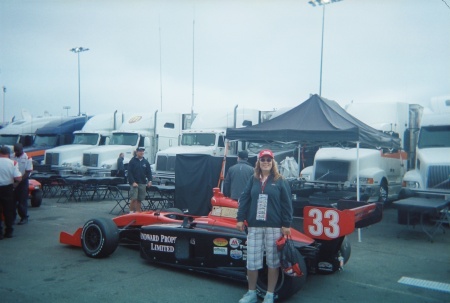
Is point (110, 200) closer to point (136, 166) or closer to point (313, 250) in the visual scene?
point (136, 166)

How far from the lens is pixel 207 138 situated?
49.3 feet

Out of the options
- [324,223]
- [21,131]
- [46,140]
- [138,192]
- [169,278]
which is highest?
[21,131]

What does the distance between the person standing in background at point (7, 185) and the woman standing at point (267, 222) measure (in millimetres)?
4850

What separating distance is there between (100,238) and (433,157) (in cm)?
818

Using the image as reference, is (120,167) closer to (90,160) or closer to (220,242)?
(90,160)

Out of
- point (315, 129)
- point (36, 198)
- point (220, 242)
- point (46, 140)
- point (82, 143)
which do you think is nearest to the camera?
point (220, 242)

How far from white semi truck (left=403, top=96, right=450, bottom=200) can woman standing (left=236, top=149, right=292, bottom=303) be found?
660 cm

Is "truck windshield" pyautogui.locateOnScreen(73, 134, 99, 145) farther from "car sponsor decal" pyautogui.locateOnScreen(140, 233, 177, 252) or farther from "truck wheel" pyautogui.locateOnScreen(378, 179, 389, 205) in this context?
"car sponsor decal" pyautogui.locateOnScreen(140, 233, 177, 252)

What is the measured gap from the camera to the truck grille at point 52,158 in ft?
57.5

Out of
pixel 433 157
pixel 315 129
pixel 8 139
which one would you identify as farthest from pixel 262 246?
pixel 8 139

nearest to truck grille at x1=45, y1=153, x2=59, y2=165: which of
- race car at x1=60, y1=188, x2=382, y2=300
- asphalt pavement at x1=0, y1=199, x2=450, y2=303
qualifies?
asphalt pavement at x1=0, y1=199, x2=450, y2=303

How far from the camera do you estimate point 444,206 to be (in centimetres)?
779

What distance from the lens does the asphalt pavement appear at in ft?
15.1

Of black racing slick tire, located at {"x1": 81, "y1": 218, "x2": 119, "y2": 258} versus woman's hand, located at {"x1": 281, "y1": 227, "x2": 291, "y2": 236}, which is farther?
black racing slick tire, located at {"x1": 81, "y1": 218, "x2": 119, "y2": 258}
